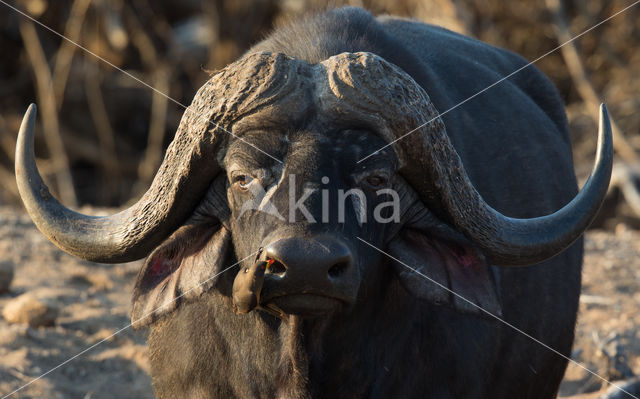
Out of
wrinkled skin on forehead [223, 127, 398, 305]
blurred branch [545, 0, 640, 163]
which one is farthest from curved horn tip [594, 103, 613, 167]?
blurred branch [545, 0, 640, 163]

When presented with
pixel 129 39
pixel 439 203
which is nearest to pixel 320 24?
pixel 439 203

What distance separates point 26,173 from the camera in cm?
288

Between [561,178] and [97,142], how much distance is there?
8226 mm

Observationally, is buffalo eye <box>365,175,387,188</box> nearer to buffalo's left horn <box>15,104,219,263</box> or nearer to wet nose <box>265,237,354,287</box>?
wet nose <box>265,237,354,287</box>

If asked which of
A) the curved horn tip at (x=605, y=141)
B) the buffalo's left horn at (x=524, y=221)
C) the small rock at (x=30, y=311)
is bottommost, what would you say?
the small rock at (x=30, y=311)

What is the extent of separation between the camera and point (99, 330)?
4.95m

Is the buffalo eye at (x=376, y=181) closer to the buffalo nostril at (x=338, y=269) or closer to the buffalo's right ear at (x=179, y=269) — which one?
the buffalo nostril at (x=338, y=269)

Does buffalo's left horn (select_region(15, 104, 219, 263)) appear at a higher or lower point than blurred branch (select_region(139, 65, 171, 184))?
lower

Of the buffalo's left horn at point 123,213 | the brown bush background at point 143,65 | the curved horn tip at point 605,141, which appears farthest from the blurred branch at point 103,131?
the curved horn tip at point 605,141

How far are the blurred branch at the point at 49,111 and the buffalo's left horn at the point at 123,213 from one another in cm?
706

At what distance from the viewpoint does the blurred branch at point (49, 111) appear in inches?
387

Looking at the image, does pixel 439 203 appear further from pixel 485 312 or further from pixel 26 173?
pixel 26 173

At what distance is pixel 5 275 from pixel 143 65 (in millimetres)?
6504

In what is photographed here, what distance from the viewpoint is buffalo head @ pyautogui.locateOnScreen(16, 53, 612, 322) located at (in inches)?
106
